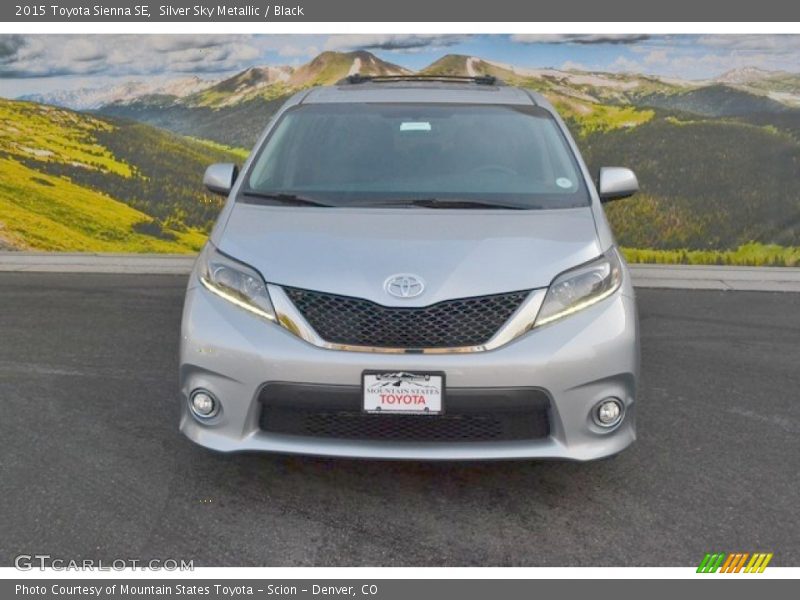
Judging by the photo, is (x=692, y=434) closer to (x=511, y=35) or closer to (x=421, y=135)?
(x=421, y=135)

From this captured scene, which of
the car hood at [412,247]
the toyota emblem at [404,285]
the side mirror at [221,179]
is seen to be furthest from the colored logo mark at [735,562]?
the side mirror at [221,179]

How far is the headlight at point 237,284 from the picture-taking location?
151 inches

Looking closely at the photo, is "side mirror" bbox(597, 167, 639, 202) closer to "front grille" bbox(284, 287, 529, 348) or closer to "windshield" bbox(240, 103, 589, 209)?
"windshield" bbox(240, 103, 589, 209)

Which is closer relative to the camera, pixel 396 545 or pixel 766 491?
pixel 396 545

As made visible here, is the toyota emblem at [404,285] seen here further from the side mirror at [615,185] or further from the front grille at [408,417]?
the side mirror at [615,185]

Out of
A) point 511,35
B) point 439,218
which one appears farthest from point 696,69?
point 439,218

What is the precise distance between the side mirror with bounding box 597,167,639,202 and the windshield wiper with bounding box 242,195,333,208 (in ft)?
4.64

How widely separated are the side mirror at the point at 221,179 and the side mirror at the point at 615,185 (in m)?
1.86

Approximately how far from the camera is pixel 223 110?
34.4ft

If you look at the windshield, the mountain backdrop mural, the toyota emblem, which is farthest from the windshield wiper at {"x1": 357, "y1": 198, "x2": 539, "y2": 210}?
the mountain backdrop mural

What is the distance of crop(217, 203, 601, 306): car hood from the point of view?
3.81 meters

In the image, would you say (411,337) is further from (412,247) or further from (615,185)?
(615,185)

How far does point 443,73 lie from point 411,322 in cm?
668
